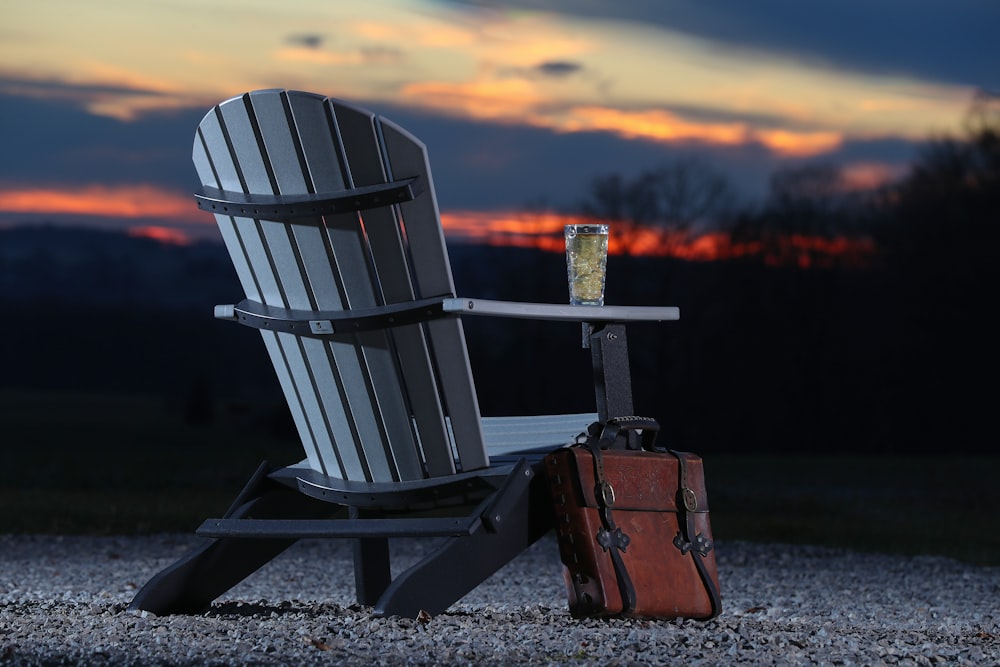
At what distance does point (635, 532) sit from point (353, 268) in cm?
105

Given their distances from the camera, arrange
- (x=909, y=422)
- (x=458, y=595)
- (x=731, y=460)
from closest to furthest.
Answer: (x=458, y=595)
(x=731, y=460)
(x=909, y=422)

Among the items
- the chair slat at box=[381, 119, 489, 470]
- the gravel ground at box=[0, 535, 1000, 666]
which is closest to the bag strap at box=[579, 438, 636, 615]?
the gravel ground at box=[0, 535, 1000, 666]

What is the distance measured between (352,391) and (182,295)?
19502mm

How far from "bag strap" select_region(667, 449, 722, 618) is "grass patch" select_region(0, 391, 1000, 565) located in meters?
4.09

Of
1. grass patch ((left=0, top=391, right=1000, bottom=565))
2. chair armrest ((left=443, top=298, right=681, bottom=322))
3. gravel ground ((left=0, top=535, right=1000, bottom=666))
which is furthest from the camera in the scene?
grass patch ((left=0, top=391, right=1000, bottom=565))

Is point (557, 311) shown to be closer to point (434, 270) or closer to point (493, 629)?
point (434, 270)

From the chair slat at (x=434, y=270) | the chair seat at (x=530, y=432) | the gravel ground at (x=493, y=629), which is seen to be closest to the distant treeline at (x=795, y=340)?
the gravel ground at (x=493, y=629)

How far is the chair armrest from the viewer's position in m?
2.87

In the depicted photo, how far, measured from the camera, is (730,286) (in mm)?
19016

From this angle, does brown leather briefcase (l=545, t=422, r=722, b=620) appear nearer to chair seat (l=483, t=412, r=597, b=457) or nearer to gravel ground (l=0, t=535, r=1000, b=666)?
gravel ground (l=0, t=535, r=1000, b=666)

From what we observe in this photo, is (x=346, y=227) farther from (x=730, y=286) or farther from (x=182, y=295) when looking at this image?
(x=182, y=295)

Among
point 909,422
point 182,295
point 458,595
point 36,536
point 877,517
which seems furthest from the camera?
point 182,295

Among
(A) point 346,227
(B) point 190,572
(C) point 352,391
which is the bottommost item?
(B) point 190,572

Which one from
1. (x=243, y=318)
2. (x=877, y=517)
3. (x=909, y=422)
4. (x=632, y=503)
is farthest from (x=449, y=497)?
(x=909, y=422)
